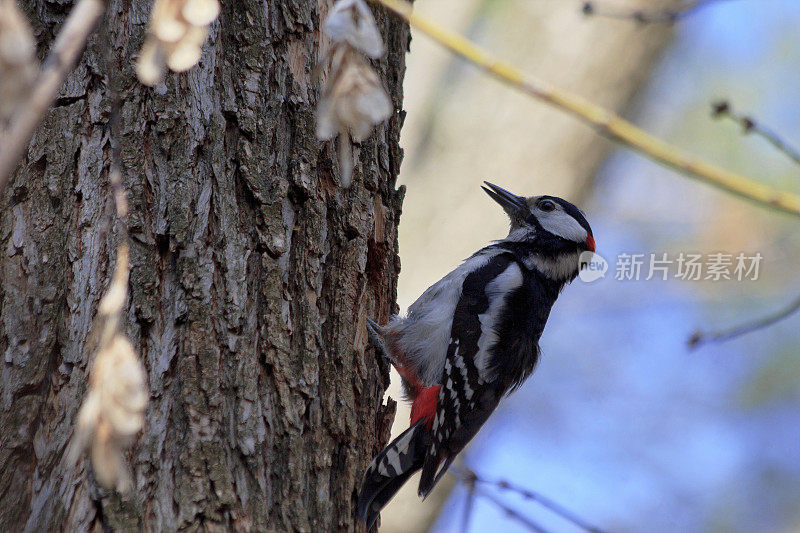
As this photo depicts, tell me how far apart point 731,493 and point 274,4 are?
6.75 meters

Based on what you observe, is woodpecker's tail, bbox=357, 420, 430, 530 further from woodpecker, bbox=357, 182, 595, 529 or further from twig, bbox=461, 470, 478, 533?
twig, bbox=461, 470, 478, 533

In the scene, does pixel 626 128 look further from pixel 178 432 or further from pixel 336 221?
pixel 336 221

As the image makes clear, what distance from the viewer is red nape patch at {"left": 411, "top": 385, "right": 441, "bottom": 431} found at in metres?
3.14

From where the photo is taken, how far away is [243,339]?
83.9 inches

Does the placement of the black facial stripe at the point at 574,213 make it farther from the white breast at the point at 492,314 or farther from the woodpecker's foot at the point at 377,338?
→ the woodpecker's foot at the point at 377,338

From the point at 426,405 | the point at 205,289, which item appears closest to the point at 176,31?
the point at 205,289

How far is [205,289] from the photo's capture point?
2.13 meters

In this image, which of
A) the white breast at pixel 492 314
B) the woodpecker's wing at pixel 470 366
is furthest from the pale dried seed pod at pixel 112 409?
the white breast at pixel 492 314

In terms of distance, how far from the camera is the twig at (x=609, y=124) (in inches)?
40.7

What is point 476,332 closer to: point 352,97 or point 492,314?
point 492,314

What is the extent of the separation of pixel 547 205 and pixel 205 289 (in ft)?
7.82

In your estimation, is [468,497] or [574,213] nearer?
[468,497]

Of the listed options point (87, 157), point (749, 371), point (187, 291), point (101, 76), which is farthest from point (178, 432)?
point (749, 371)

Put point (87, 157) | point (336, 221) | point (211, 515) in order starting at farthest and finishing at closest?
point (336, 221), point (87, 157), point (211, 515)
